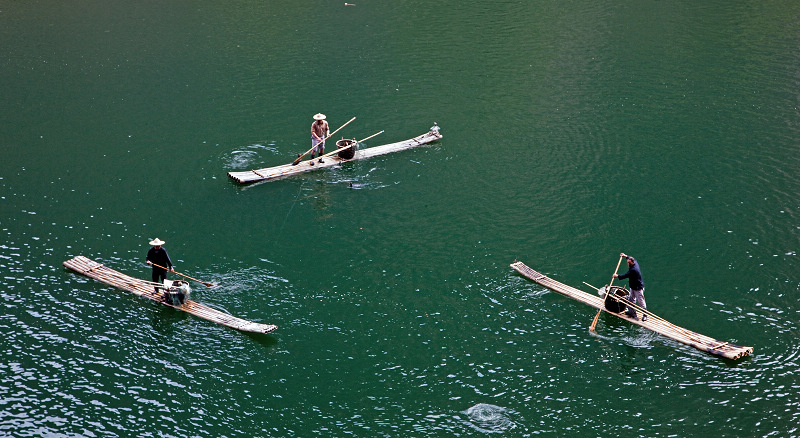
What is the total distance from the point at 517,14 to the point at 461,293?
3420 cm

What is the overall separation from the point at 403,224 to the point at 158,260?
9.11m

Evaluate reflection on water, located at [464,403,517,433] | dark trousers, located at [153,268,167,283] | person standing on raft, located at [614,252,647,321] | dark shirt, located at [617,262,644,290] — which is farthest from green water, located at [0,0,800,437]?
dark shirt, located at [617,262,644,290]

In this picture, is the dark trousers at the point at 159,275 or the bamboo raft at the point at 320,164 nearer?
the dark trousers at the point at 159,275

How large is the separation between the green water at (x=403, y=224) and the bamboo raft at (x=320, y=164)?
443 mm

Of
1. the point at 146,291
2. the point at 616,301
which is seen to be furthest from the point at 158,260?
the point at 616,301

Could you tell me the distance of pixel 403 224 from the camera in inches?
1076

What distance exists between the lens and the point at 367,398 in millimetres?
19062

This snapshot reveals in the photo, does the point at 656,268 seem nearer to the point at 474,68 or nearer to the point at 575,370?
the point at 575,370

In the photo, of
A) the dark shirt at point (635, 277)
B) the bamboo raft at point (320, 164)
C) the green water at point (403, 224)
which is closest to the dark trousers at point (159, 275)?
the green water at point (403, 224)

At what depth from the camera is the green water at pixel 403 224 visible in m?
19.0

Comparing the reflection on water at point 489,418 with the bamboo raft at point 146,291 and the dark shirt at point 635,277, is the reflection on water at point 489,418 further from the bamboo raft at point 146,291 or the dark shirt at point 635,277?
the bamboo raft at point 146,291

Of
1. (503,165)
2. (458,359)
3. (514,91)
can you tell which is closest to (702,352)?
(458,359)

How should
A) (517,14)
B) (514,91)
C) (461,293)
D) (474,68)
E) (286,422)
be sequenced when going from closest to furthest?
(286,422) < (461,293) < (514,91) < (474,68) < (517,14)

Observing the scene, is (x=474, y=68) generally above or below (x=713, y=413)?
above
